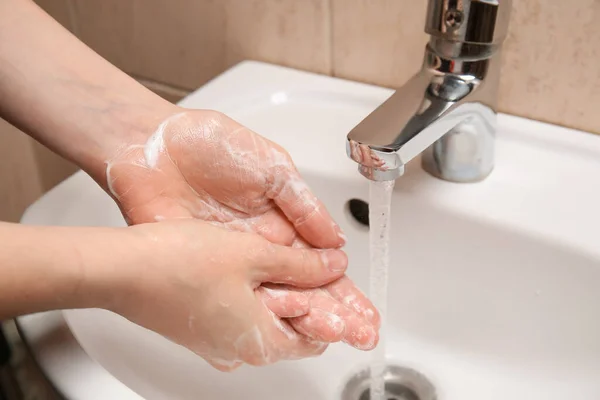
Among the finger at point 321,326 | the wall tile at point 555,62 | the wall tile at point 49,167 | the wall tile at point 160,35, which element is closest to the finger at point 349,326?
the finger at point 321,326

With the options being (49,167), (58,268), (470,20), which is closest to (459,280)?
(470,20)

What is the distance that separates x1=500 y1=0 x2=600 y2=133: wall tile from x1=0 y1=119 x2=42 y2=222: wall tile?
617 mm

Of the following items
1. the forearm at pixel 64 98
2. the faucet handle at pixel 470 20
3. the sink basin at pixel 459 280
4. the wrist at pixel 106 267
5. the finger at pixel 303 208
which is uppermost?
the faucet handle at pixel 470 20

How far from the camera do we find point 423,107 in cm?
42

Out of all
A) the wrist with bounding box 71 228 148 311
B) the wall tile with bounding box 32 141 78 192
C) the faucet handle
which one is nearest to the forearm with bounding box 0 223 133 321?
the wrist with bounding box 71 228 148 311

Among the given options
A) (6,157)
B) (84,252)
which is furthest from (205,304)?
(6,157)

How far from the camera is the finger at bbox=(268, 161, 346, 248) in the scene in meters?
0.43

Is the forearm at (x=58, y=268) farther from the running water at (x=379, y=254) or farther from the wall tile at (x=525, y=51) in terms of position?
the wall tile at (x=525, y=51)

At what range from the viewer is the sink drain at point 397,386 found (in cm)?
50

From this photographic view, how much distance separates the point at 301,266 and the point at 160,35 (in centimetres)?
37

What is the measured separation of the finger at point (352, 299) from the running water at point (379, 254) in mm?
26

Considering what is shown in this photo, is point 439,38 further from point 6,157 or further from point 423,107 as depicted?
point 6,157

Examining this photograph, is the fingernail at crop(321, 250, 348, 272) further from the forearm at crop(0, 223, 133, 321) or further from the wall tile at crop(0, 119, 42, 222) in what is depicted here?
the wall tile at crop(0, 119, 42, 222)

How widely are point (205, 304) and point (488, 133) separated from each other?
243 mm
